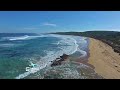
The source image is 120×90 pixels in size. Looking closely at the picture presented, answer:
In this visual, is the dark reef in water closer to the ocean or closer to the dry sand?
the ocean

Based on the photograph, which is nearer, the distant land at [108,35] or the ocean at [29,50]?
the ocean at [29,50]

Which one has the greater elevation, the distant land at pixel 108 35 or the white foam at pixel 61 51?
the distant land at pixel 108 35

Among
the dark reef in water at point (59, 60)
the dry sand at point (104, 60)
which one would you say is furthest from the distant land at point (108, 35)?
the dark reef in water at point (59, 60)

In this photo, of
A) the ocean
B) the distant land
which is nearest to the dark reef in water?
the ocean

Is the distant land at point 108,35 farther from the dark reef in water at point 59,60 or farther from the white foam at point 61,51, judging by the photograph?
the dark reef in water at point 59,60

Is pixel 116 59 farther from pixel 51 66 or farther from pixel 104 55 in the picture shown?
pixel 51 66
